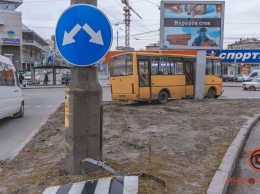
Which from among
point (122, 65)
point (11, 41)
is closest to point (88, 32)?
point (122, 65)

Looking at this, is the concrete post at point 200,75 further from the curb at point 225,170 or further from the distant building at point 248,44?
the distant building at point 248,44

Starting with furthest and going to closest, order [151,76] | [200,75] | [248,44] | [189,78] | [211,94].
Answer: [248,44] → [211,94] → [189,78] → [200,75] → [151,76]

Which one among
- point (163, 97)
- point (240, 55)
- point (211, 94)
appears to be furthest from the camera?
point (240, 55)

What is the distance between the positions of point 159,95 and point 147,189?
13.3 metres

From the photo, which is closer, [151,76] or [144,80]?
[144,80]

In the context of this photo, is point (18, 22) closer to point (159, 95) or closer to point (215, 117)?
point (159, 95)

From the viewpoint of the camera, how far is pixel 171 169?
484cm

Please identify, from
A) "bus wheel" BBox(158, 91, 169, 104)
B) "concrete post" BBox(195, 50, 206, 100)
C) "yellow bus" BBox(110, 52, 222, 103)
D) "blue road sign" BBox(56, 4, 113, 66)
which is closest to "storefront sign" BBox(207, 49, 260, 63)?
"yellow bus" BBox(110, 52, 222, 103)

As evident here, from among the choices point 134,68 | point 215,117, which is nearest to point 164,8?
point 134,68

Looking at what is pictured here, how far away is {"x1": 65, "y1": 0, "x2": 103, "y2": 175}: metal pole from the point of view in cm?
412

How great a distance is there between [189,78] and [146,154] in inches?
539

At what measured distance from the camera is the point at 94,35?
4.03 m

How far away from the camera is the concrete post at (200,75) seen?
698 inches

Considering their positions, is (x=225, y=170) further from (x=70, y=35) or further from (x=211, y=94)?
(x=211, y=94)
